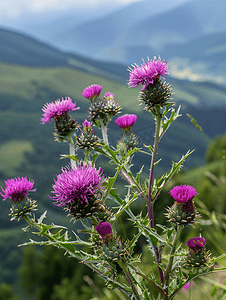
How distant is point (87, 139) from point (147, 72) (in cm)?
113

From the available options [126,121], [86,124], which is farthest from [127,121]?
[86,124]

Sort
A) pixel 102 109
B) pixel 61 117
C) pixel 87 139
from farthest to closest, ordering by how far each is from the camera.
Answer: pixel 102 109
pixel 61 117
pixel 87 139

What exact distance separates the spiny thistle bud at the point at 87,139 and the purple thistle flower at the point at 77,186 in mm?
538

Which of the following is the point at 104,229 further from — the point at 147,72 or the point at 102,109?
the point at 147,72

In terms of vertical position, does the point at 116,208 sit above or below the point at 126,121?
below

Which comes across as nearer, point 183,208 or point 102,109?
point 183,208

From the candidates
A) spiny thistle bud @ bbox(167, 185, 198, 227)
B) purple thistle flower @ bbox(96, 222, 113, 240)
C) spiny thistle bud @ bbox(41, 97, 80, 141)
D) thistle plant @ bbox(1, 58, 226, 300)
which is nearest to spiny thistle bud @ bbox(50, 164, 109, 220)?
thistle plant @ bbox(1, 58, 226, 300)

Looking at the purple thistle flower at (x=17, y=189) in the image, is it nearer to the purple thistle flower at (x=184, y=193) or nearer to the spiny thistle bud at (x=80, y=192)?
the spiny thistle bud at (x=80, y=192)

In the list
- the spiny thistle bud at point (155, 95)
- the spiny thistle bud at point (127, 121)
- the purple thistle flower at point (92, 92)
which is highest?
the spiny thistle bud at point (155, 95)

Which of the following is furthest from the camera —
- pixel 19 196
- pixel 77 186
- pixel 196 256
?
pixel 19 196

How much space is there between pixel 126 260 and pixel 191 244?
0.84m

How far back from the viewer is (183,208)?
2670 millimetres

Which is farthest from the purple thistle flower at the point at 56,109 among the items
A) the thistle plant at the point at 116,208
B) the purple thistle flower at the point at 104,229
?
the purple thistle flower at the point at 104,229

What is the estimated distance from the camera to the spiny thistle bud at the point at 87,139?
10.0ft
